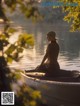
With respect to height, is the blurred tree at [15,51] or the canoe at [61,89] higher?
the blurred tree at [15,51]

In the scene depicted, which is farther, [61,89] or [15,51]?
[61,89]

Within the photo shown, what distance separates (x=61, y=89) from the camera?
34.4 ft

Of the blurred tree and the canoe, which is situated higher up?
the blurred tree

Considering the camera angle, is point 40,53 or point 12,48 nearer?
point 12,48

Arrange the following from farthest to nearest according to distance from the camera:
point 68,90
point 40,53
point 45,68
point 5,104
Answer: point 40,53
point 45,68
point 68,90
point 5,104

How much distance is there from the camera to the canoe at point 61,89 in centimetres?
1023

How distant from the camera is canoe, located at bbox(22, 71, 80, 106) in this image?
33.6ft

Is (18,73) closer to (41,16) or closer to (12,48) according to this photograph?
(12,48)

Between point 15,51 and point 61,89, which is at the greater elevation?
point 15,51

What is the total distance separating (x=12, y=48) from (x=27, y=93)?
31cm

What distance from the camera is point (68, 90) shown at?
10.3 meters

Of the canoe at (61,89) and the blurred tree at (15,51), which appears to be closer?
the blurred tree at (15,51)

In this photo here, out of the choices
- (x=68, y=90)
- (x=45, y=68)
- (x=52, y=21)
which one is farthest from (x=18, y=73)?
(x=52, y=21)

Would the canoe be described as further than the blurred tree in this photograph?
Yes
